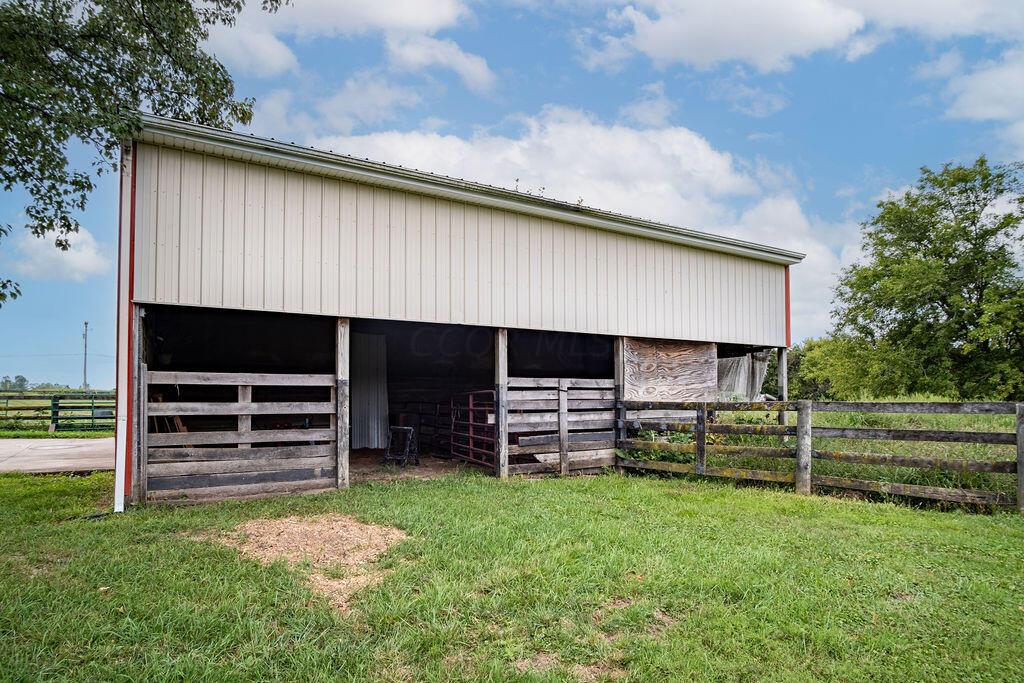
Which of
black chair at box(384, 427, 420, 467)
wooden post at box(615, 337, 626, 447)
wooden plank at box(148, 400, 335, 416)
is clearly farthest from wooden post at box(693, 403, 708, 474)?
wooden plank at box(148, 400, 335, 416)

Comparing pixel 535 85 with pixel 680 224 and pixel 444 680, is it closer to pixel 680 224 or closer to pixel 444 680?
pixel 680 224

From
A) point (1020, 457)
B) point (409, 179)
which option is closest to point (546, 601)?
point (1020, 457)

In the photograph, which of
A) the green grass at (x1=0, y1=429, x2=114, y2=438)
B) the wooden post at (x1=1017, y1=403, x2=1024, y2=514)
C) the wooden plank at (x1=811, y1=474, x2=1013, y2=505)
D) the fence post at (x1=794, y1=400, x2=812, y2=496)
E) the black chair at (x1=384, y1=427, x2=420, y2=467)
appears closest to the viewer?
the wooden post at (x1=1017, y1=403, x2=1024, y2=514)

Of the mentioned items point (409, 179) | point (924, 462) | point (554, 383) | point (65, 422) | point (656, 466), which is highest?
point (409, 179)

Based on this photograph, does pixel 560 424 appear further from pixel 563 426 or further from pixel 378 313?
pixel 378 313

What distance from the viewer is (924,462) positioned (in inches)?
249

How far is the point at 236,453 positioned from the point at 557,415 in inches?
180

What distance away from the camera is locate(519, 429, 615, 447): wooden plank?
344 inches

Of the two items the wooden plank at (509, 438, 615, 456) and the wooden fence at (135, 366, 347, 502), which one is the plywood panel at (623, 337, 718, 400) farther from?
the wooden fence at (135, 366, 347, 502)

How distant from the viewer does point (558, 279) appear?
9.05 m

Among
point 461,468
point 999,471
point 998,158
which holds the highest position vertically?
point 998,158

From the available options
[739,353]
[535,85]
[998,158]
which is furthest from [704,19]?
[998,158]

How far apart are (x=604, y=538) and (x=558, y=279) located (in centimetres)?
499

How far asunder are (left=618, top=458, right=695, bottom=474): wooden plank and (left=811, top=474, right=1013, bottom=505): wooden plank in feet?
5.95
